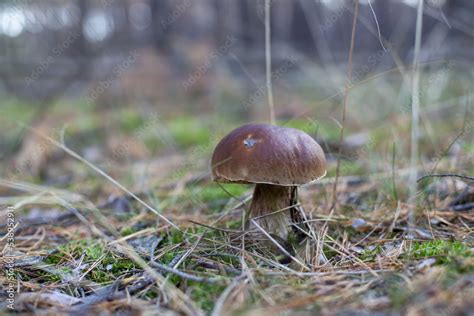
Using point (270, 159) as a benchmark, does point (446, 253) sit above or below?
below

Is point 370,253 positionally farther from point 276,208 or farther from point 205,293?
point 205,293

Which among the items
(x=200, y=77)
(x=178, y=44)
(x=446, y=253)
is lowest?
(x=446, y=253)

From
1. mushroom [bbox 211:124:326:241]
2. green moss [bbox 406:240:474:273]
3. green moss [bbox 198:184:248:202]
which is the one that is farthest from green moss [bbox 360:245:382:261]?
green moss [bbox 198:184:248:202]

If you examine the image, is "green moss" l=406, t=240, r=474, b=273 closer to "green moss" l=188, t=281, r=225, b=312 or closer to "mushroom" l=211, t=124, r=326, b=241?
"mushroom" l=211, t=124, r=326, b=241

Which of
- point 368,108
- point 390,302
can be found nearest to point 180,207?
point 390,302

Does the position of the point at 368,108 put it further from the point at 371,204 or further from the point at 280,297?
the point at 280,297

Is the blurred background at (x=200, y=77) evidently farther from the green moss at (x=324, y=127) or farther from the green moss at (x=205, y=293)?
the green moss at (x=205, y=293)

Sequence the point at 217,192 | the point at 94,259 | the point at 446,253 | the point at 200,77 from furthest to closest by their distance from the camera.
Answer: the point at 200,77 → the point at 217,192 → the point at 94,259 → the point at 446,253

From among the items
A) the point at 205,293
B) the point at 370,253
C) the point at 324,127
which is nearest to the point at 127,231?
the point at 205,293
